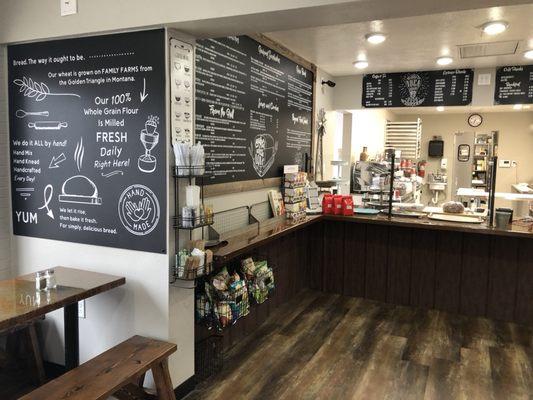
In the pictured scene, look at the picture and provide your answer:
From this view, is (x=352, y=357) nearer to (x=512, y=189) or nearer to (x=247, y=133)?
(x=247, y=133)

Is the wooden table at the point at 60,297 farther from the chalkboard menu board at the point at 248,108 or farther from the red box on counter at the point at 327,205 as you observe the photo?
the red box on counter at the point at 327,205

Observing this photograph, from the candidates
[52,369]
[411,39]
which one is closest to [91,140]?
[52,369]

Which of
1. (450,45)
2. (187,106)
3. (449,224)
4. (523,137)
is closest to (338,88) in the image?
(450,45)

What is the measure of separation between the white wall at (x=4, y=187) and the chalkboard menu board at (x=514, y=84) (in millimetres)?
4776

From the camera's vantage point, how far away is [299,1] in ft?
6.61

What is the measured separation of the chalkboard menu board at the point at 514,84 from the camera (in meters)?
4.75

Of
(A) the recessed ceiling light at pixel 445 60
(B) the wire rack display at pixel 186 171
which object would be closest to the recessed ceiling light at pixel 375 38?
(A) the recessed ceiling light at pixel 445 60

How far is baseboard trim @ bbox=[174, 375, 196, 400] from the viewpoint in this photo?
2.66m

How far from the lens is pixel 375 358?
10.8 ft

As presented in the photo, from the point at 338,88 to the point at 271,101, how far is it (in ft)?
6.12

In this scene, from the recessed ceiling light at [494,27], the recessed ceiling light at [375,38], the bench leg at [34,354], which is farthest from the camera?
the recessed ceiling light at [375,38]

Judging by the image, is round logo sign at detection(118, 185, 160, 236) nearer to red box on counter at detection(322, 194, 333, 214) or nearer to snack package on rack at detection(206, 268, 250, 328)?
snack package on rack at detection(206, 268, 250, 328)

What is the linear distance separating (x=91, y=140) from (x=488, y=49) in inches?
143

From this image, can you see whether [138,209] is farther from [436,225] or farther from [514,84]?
[514,84]
